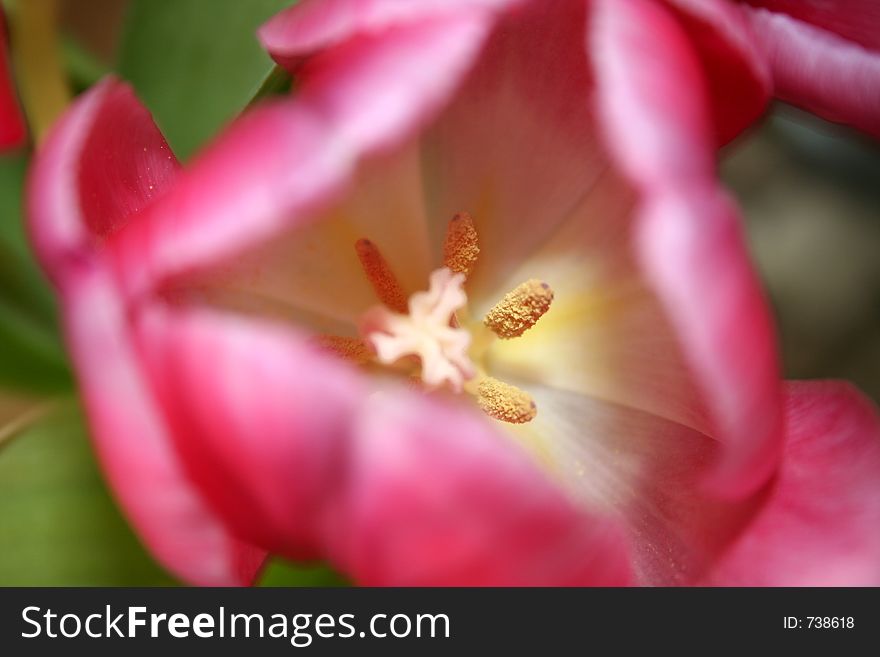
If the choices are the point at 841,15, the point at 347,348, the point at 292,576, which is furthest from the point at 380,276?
the point at 841,15

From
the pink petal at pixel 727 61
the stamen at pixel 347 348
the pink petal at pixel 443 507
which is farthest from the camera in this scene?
the stamen at pixel 347 348

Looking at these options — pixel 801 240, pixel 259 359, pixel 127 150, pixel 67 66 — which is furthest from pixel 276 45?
pixel 801 240

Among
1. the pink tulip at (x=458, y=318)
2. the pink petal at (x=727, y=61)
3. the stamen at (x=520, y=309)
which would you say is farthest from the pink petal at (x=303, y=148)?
the stamen at (x=520, y=309)

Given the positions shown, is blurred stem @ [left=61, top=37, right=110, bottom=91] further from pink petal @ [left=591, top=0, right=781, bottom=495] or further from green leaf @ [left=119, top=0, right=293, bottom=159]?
pink petal @ [left=591, top=0, right=781, bottom=495]

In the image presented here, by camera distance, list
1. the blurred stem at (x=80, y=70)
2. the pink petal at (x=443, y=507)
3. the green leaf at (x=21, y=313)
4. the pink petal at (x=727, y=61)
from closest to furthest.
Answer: the pink petal at (x=443, y=507) → the pink petal at (x=727, y=61) → the green leaf at (x=21, y=313) → the blurred stem at (x=80, y=70)

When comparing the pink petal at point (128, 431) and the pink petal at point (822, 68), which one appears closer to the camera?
the pink petal at point (128, 431)

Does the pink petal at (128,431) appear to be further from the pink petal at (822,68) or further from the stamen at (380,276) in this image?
the pink petal at (822,68)

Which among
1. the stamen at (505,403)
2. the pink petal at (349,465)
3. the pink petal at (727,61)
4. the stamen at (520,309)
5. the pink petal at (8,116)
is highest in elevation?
the pink petal at (8,116)

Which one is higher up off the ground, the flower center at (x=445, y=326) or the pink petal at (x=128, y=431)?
the flower center at (x=445, y=326)
